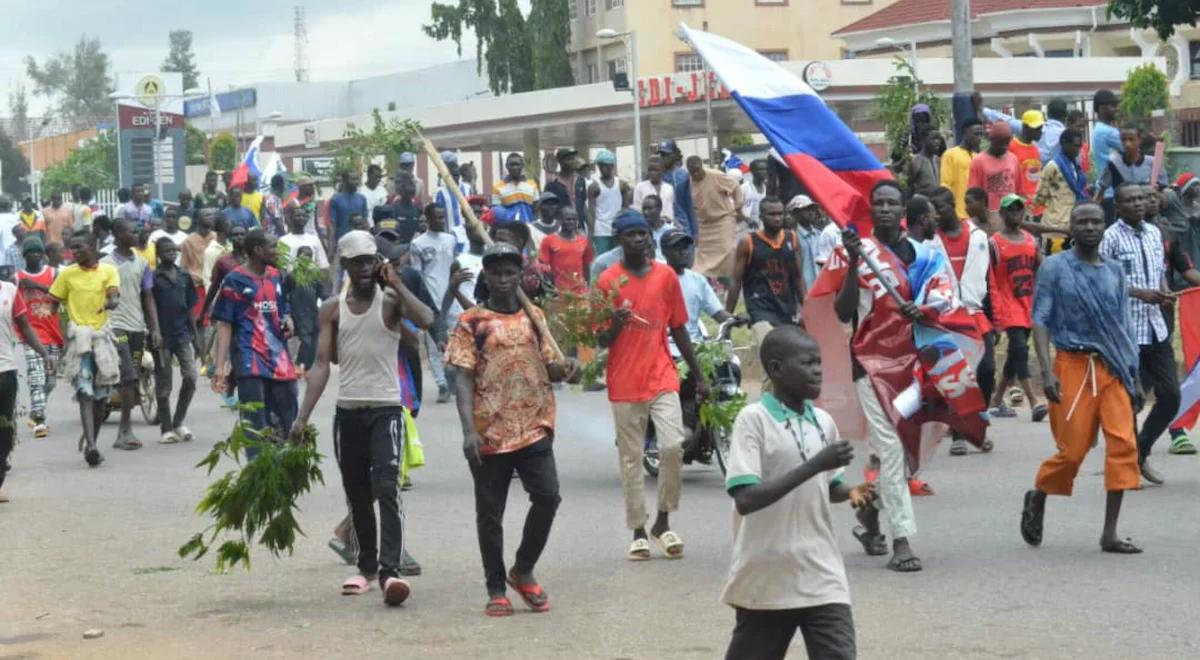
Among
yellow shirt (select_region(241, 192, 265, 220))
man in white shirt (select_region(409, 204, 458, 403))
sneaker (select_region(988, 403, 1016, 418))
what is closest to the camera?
sneaker (select_region(988, 403, 1016, 418))

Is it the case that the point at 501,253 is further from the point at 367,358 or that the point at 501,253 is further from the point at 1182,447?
the point at 1182,447

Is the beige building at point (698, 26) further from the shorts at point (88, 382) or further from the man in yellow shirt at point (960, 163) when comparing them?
the shorts at point (88, 382)

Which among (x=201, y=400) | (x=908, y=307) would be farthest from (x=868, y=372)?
(x=201, y=400)

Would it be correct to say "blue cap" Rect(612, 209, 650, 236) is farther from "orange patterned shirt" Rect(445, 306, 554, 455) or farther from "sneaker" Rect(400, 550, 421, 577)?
"sneaker" Rect(400, 550, 421, 577)

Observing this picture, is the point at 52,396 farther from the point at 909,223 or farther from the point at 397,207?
the point at 909,223

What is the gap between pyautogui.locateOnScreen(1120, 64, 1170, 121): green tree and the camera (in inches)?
1606

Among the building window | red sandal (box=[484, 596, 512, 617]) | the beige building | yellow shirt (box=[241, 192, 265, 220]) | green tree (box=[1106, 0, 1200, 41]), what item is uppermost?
the beige building

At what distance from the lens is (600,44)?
226 feet

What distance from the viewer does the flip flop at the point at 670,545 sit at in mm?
10547

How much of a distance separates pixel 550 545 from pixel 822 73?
32.7m

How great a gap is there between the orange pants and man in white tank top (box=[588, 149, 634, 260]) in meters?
13.7

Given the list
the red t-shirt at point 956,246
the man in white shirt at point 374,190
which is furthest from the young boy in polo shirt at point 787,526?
the man in white shirt at point 374,190

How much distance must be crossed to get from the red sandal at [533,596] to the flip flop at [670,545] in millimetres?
1370

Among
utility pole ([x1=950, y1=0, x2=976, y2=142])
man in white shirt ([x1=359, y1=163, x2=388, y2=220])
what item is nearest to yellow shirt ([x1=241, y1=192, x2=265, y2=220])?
man in white shirt ([x1=359, y1=163, x2=388, y2=220])
